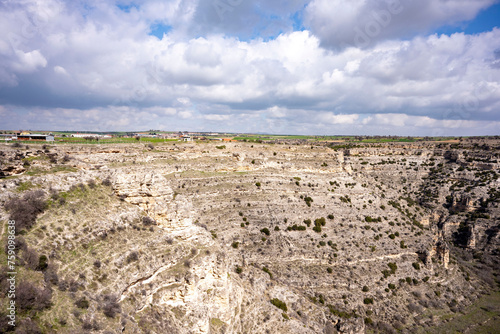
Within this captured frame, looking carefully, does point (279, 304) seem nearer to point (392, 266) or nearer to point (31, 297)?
point (31, 297)

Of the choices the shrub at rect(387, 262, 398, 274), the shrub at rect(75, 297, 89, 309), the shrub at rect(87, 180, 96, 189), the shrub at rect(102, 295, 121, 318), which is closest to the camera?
the shrub at rect(75, 297, 89, 309)

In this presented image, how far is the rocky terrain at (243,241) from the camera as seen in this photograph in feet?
49.2

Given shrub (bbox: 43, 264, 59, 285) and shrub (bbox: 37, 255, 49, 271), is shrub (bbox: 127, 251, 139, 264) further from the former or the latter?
shrub (bbox: 37, 255, 49, 271)

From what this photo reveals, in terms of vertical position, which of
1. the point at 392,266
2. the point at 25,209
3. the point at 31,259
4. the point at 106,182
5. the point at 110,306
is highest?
the point at 106,182

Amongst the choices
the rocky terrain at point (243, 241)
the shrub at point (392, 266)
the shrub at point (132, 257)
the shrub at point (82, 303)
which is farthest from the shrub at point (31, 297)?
the shrub at point (392, 266)

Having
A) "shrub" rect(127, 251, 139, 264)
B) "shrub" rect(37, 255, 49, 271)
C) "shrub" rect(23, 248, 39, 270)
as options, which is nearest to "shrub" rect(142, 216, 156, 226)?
"shrub" rect(127, 251, 139, 264)

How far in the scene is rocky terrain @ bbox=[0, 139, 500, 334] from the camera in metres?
15.0

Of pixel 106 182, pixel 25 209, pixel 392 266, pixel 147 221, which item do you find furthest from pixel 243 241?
pixel 25 209

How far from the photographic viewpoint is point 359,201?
180 ft

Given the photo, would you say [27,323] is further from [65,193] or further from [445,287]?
[445,287]

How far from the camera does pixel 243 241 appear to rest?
36281mm

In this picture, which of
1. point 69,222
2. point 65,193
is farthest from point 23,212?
point 65,193

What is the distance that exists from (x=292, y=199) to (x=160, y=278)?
33739mm

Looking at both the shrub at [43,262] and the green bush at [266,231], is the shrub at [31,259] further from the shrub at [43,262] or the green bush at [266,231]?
the green bush at [266,231]
